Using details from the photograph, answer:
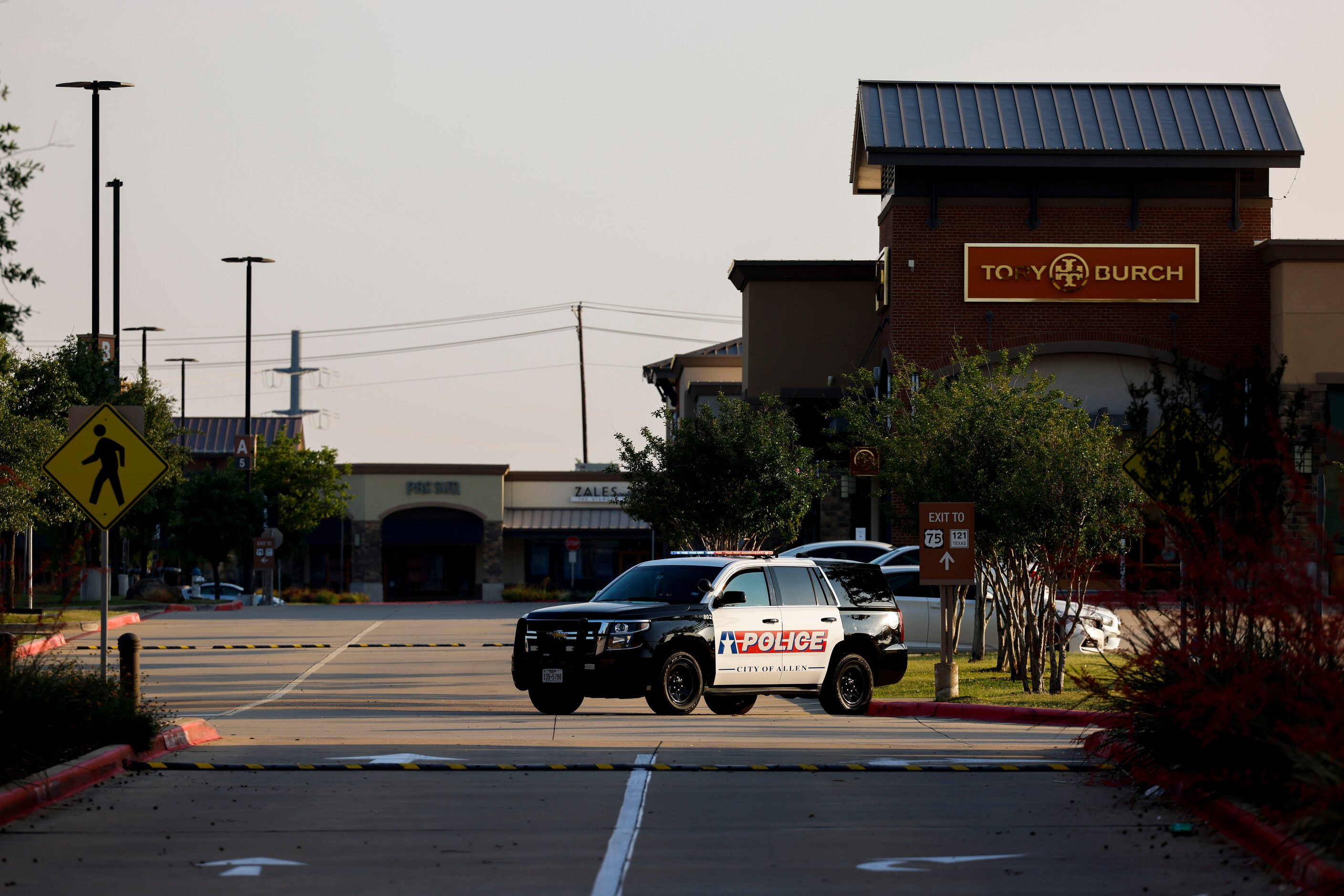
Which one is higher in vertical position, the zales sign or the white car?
the zales sign

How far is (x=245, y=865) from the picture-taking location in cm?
877

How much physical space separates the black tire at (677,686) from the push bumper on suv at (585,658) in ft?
0.54

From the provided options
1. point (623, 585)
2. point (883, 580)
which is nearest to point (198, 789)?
point (623, 585)

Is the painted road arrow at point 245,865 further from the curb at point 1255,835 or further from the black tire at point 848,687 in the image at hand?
the black tire at point 848,687

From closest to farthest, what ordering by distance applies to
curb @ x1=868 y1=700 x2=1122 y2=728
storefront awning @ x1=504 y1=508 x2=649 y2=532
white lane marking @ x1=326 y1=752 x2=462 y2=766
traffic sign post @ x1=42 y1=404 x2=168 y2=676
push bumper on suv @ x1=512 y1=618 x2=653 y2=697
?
white lane marking @ x1=326 y1=752 x2=462 y2=766, traffic sign post @ x1=42 y1=404 x2=168 y2=676, curb @ x1=868 y1=700 x2=1122 y2=728, push bumper on suv @ x1=512 y1=618 x2=653 y2=697, storefront awning @ x1=504 y1=508 x2=649 y2=532

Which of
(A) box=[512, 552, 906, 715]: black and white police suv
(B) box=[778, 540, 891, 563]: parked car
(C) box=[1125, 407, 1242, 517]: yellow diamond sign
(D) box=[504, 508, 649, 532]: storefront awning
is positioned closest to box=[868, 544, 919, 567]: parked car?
(B) box=[778, 540, 891, 563]: parked car

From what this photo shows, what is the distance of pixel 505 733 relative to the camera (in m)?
16.2

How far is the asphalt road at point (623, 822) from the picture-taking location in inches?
332

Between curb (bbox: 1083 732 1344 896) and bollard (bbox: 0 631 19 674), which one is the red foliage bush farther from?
bollard (bbox: 0 631 19 674)

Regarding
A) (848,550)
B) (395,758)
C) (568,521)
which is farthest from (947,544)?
(568,521)

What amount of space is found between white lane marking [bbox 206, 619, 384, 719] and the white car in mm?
9278

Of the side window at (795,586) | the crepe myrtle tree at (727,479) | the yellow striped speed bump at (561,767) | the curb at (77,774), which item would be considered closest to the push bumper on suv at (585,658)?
the side window at (795,586)

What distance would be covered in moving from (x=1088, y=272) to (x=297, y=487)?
36.5m

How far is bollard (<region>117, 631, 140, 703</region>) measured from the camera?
14.4 meters
